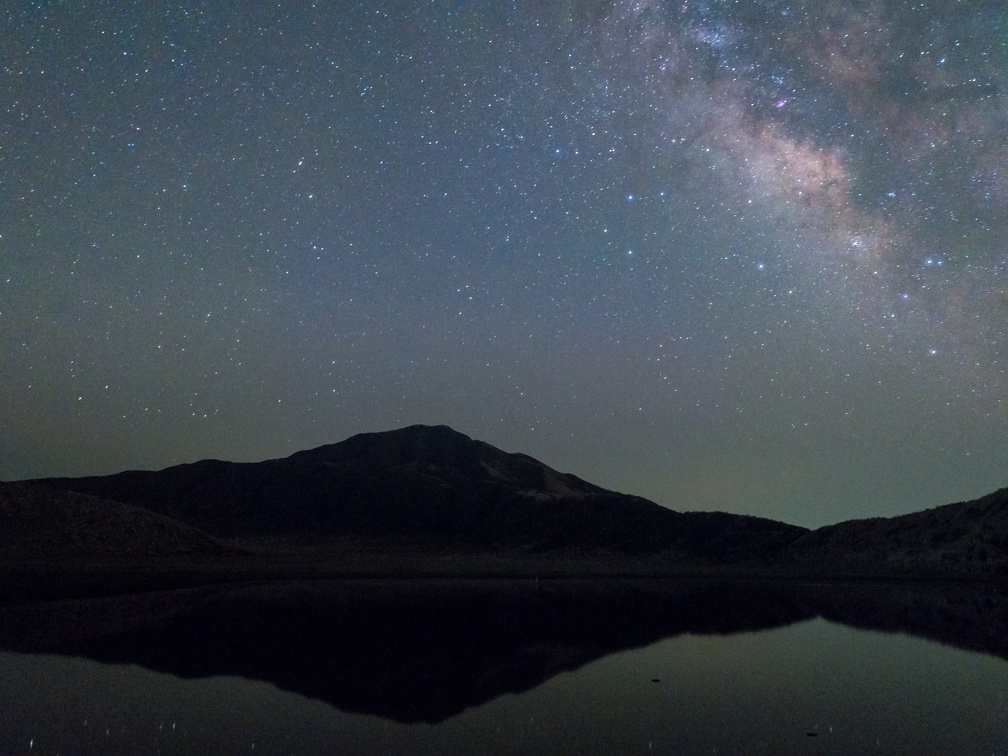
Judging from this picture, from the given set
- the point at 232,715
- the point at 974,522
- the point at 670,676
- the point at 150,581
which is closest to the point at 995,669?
the point at 670,676

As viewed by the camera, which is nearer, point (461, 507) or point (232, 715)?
point (232, 715)

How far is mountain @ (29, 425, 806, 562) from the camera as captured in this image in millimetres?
107688

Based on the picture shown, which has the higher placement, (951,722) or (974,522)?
(974,522)

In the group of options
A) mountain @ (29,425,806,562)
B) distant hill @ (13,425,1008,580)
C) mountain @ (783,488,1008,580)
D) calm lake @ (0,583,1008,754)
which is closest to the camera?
calm lake @ (0,583,1008,754)

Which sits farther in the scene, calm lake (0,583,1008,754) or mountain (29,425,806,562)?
mountain (29,425,806,562)

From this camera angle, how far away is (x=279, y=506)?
16012cm

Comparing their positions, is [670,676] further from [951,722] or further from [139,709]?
[139,709]

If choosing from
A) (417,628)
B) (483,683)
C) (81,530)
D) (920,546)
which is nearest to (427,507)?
(81,530)

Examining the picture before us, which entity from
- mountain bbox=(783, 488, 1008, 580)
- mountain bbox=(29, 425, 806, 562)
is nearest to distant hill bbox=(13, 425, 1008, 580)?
mountain bbox=(783, 488, 1008, 580)

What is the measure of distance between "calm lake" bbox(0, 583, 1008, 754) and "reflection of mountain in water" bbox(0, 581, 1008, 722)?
11cm

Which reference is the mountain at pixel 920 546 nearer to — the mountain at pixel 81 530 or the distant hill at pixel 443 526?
the distant hill at pixel 443 526

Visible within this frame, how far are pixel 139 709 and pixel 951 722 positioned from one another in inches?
491

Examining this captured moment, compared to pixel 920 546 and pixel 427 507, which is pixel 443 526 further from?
pixel 920 546

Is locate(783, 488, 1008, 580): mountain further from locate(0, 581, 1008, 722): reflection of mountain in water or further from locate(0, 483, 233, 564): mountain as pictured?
locate(0, 483, 233, 564): mountain
